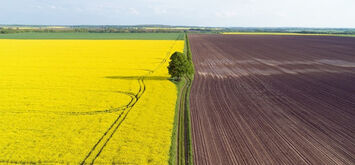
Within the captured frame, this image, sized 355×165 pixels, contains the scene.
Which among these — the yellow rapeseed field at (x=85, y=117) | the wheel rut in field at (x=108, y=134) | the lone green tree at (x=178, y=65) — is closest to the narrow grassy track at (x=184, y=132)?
the yellow rapeseed field at (x=85, y=117)

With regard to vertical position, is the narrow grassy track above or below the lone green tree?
below

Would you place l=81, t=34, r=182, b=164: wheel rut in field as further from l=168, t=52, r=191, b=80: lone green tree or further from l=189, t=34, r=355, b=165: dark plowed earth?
l=189, t=34, r=355, b=165: dark plowed earth

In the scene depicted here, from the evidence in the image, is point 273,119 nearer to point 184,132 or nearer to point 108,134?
point 184,132

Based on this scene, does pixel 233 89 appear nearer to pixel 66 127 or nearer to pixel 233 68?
pixel 233 68

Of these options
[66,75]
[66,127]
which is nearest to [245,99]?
[66,127]

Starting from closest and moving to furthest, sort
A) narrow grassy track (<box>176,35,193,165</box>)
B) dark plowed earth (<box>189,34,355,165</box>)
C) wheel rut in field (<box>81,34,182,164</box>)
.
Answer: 1. wheel rut in field (<box>81,34,182,164</box>)
2. narrow grassy track (<box>176,35,193,165</box>)
3. dark plowed earth (<box>189,34,355,165</box>)

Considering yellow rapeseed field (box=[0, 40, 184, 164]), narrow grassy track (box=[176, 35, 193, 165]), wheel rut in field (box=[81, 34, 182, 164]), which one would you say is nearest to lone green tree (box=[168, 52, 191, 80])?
yellow rapeseed field (box=[0, 40, 184, 164])

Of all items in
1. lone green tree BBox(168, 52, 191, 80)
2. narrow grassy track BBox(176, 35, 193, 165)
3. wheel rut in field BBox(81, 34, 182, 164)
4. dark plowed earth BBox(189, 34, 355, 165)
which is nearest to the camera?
wheel rut in field BBox(81, 34, 182, 164)

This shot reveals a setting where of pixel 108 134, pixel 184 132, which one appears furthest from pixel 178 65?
pixel 108 134
